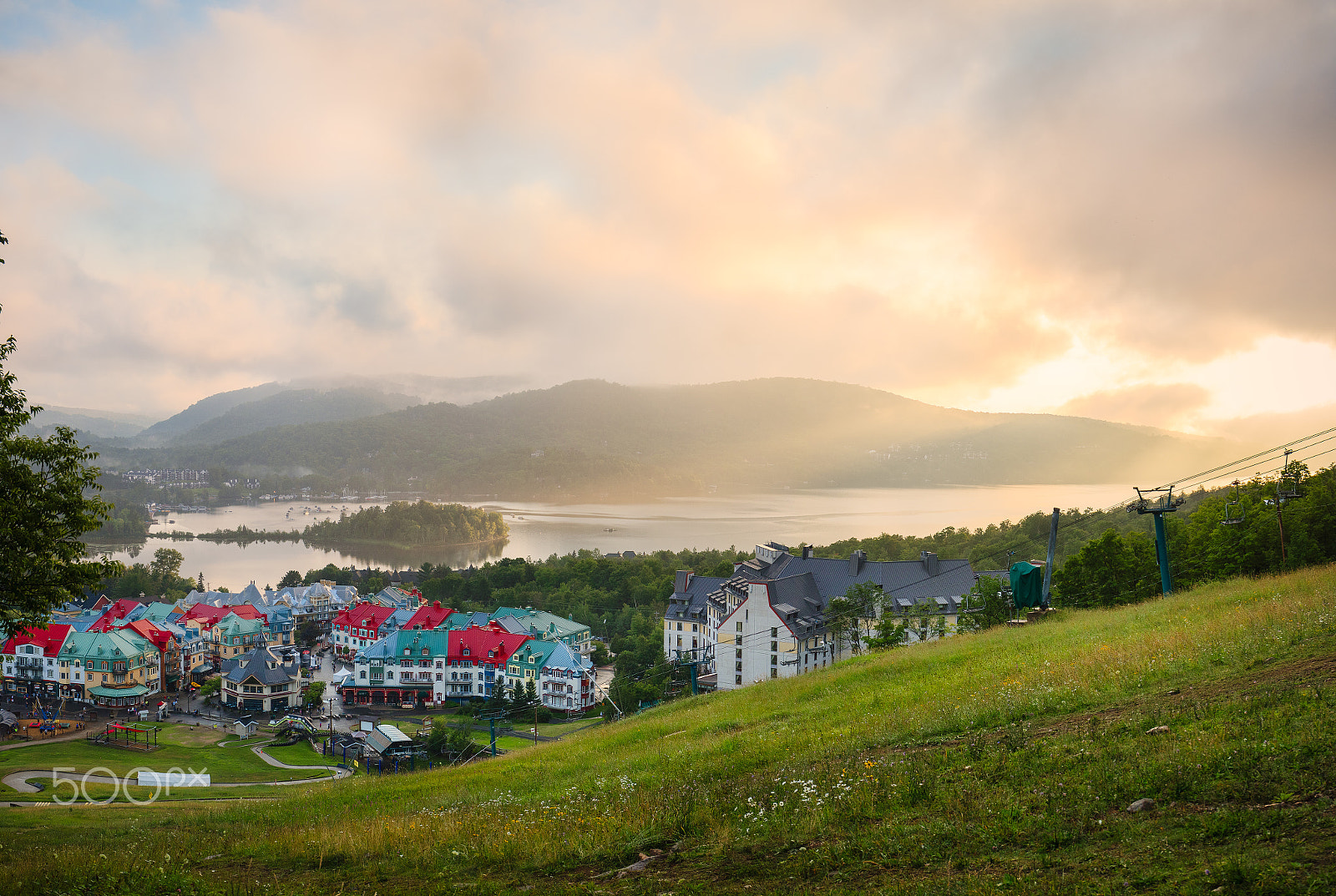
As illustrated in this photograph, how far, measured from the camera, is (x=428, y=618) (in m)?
58.3

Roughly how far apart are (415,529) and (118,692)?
108 meters

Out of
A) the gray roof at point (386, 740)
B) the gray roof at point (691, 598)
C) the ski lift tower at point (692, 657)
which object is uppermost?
the gray roof at point (691, 598)

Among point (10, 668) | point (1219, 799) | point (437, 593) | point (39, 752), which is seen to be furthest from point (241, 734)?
point (1219, 799)

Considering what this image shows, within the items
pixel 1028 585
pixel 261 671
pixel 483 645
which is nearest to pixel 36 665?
pixel 261 671

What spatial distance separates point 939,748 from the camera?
27.3 feet

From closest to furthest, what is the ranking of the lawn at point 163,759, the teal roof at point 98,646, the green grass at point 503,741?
the lawn at point 163,759 < the green grass at point 503,741 < the teal roof at point 98,646

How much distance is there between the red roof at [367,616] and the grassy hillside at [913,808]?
167 ft

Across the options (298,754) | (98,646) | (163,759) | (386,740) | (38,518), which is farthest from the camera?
(98,646)

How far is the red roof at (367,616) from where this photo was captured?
61.4m

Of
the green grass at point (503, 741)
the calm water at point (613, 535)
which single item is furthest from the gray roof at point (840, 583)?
the calm water at point (613, 535)

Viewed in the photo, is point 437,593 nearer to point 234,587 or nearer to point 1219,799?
point 234,587

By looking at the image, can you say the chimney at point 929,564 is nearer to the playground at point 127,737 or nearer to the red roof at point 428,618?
the red roof at point 428,618

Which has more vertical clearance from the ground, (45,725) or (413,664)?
(413,664)

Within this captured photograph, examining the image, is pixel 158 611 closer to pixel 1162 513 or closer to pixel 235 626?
pixel 235 626
